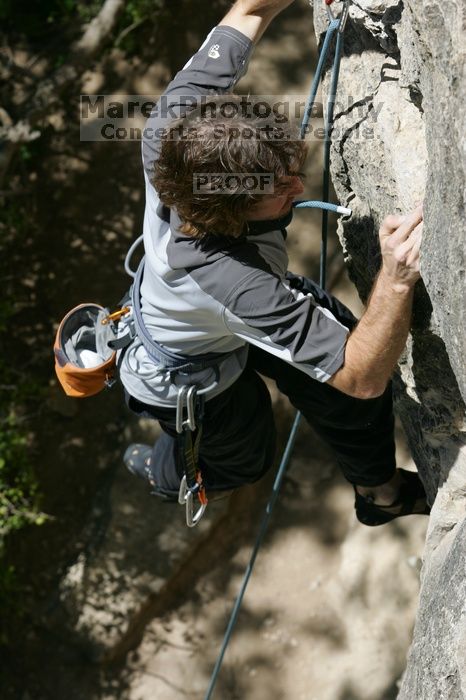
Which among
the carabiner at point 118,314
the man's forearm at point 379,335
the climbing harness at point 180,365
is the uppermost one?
the man's forearm at point 379,335

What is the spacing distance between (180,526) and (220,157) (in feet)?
10.8

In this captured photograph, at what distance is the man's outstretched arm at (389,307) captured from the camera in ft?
6.88

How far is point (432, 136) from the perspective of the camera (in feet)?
6.45

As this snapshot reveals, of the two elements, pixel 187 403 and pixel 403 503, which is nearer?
pixel 187 403

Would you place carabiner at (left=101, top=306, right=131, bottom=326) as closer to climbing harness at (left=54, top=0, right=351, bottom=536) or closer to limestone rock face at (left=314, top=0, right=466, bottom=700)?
climbing harness at (left=54, top=0, right=351, bottom=536)

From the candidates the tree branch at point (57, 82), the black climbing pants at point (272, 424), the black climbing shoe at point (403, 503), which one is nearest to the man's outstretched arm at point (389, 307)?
the black climbing pants at point (272, 424)

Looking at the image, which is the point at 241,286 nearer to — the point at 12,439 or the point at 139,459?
the point at 139,459

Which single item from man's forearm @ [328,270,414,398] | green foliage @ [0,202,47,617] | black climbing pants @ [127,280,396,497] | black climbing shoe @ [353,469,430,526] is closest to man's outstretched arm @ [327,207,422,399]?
man's forearm @ [328,270,414,398]

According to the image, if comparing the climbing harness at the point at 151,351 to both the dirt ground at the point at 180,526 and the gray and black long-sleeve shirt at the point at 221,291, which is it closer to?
the gray and black long-sleeve shirt at the point at 221,291

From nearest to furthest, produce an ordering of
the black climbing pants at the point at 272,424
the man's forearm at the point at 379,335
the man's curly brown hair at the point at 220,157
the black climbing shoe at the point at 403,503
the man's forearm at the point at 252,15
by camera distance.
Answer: the man's curly brown hair at the point at 220,157
the man's forearm at the point at 379,335
the man's forearm at the point at 252,15
the black climbing pants at the point at 272,424
the black climbing shoe at the point at 403,503

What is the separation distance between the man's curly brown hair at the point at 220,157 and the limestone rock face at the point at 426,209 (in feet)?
1.14

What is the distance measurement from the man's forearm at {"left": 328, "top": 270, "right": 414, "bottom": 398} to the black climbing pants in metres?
0.42

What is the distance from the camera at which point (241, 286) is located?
7.20 feet

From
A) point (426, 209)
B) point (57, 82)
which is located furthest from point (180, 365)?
point (57, 82)
